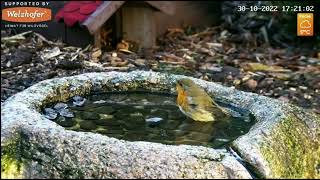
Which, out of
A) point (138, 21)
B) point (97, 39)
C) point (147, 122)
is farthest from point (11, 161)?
point (138, 21)

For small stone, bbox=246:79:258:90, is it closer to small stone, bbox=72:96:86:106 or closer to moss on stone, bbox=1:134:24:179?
small stone, bbox=72:96:86:106

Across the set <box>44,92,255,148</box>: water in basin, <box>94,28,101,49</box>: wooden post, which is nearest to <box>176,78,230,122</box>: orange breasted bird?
<box>44,92,255,148</box>: water in basin

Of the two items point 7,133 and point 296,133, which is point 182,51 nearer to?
point 296,133

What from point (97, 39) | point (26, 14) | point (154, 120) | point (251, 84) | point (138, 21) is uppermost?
point (26, 14)

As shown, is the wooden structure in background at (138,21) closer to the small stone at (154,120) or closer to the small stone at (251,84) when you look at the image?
the small stone at (251,84)

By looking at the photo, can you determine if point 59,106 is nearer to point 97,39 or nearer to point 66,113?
point 66,113

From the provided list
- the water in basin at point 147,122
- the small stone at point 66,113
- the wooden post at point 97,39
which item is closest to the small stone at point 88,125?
the water in basin at point 147,122
